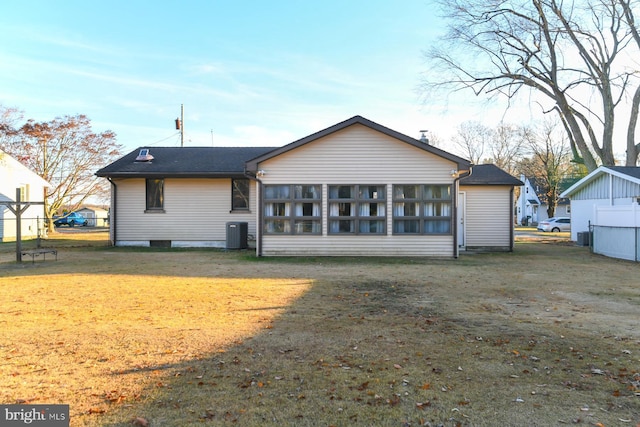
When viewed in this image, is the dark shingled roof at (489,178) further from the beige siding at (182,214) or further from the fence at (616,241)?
the beige siding at (182,214)

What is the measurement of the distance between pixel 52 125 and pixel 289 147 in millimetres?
22326

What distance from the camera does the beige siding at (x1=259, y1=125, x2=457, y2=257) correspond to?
15867mm

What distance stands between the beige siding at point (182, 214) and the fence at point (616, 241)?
1393cm

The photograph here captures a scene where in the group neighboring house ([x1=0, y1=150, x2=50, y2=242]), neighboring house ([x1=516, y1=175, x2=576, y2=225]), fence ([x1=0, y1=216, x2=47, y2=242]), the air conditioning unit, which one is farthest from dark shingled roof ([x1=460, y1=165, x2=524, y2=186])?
neighboring house ([x1=516, y1=175, x2=576, y2=225])

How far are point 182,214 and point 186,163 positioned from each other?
8.04 ft

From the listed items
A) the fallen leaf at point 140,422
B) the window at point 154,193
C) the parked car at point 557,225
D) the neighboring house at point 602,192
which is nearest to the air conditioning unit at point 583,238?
the neighboring house at point 602,192

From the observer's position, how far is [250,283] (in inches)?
404

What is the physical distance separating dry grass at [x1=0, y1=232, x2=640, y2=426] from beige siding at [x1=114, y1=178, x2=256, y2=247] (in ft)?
29.9

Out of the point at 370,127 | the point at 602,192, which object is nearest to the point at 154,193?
the point at 370,127

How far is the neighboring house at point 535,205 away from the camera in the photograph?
5722 cm

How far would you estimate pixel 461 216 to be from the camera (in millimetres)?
19141

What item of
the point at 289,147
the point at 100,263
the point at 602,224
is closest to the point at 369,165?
the point at 289,147

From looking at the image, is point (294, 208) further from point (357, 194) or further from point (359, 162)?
point (359, 162)

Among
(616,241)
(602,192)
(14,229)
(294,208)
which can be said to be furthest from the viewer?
(14,229)
